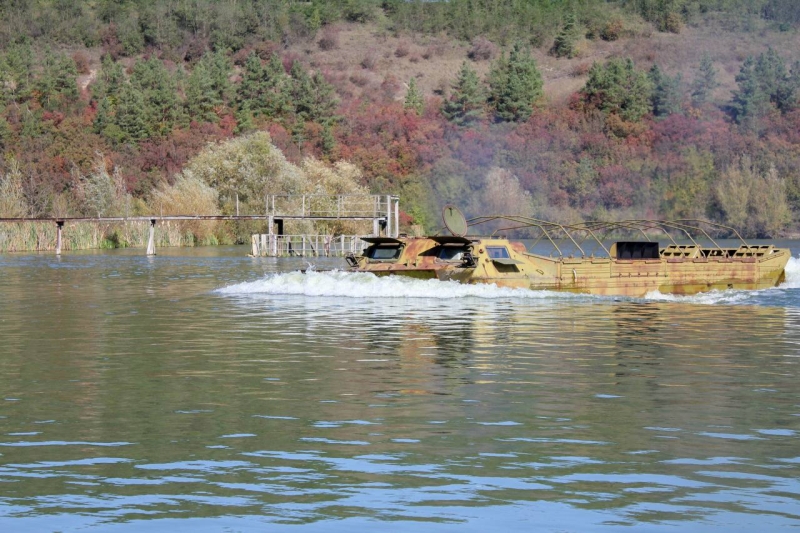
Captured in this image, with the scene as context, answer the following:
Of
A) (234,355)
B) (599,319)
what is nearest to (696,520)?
(234,355)

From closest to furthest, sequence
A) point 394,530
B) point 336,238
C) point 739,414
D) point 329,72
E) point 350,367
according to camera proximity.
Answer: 1. point 394,530
2. point 739,414
3. point 350,367
4. point 336,238
5. point 329,72

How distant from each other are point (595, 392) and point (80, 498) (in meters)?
8.81

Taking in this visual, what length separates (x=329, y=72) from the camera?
19212cm

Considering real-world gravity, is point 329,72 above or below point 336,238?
above

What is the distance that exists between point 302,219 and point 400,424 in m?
80.8

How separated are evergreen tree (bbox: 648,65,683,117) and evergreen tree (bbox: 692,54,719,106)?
11.6ft

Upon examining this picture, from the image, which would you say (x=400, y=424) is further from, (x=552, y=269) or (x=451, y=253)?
(x=451, y=253)

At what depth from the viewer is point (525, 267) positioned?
42156mm

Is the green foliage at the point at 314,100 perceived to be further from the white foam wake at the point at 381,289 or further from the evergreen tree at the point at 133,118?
the white foam wake at the point at 381,289

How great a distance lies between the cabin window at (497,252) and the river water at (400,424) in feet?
30.5

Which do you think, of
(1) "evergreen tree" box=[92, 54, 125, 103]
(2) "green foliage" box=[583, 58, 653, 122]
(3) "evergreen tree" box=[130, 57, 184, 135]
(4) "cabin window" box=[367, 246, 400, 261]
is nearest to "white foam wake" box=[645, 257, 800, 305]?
(4) "cabin window" box=[367, 246, 400, 261]

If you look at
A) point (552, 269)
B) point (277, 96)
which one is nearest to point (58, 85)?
point (277, 96)

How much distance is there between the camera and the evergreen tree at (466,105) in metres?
152

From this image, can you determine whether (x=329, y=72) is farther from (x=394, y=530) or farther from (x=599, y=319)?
(x=394, y=530)
